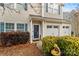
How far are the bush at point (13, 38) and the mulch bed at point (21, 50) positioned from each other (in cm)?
9

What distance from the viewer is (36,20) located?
4.37 m

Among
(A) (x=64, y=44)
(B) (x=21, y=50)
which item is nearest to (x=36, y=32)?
(B) (x=21, y=50)

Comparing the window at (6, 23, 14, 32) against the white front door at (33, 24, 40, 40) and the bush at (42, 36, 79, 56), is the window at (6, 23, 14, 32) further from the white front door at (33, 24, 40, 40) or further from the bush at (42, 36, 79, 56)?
the bush at (42, 36, 79, 56)

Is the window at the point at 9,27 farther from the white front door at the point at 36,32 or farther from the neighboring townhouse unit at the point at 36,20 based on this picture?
the white front door at the point at 36,32

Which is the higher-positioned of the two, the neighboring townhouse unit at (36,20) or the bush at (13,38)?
the neighboring townhouse unit at (36,20)

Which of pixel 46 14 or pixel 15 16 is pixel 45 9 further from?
pixel 15 16

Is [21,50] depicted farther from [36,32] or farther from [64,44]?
[64,44]

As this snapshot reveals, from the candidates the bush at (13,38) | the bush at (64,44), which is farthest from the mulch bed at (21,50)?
the bush at (64,44)

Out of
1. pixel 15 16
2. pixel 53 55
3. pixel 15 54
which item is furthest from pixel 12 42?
pixel 53 55

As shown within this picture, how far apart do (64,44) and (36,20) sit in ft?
2.49

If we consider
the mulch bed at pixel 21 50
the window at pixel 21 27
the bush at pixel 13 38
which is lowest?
the mulch bed at pixel 21 50

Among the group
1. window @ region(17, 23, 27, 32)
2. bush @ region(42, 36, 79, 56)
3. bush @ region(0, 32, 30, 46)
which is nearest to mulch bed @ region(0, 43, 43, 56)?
bush @ region(0, 32, 30, 46)

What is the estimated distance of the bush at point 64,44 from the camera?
422 cm

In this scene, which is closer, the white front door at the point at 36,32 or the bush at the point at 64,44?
the bush at the point at 64,44
